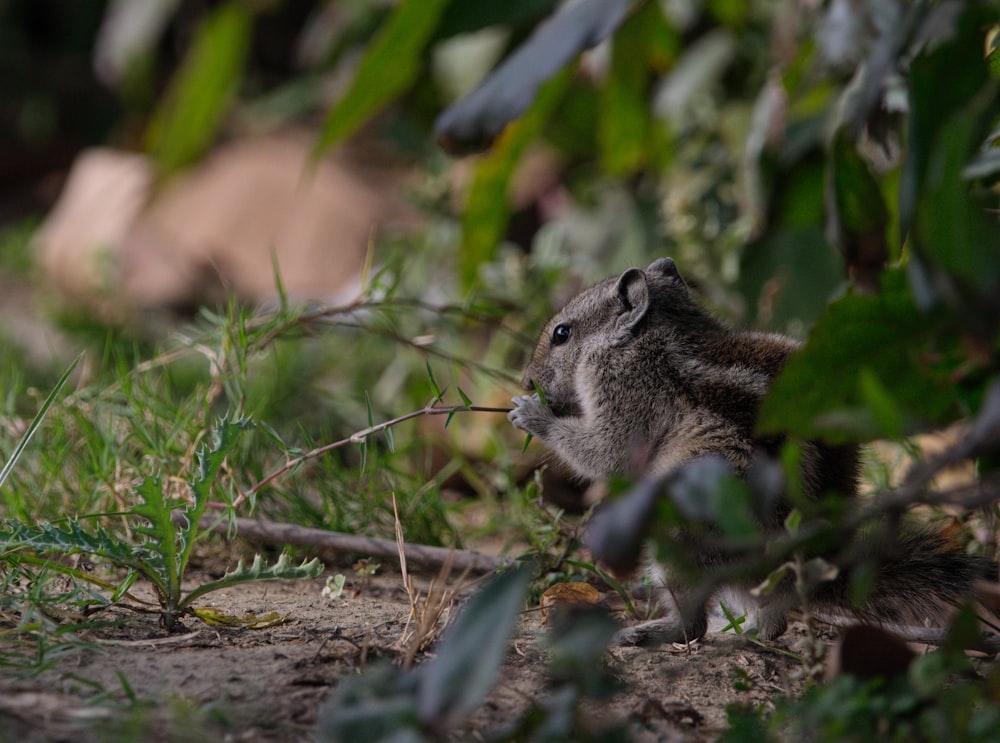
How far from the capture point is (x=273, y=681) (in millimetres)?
2080

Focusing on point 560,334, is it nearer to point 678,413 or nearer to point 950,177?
point 678,413

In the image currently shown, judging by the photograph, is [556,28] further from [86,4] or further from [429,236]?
[86,4]

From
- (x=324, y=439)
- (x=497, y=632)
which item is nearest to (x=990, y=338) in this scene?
(x=497, y=632)

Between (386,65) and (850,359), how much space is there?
2.28 metres

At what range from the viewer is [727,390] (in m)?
2.77

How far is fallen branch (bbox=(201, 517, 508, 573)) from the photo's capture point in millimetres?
2951

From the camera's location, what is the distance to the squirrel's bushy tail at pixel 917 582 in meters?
2.58

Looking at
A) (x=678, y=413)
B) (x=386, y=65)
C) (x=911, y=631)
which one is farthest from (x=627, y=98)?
(x=911, y=631)

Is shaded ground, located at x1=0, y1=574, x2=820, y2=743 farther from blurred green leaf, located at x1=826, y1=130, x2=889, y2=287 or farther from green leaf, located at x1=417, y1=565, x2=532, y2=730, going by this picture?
blurred green leaf, located at x1=826, y1=130, x2=889, y2=287

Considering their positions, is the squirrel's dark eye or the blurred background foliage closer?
the blurred background foliage

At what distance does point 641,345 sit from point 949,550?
0.95 meters

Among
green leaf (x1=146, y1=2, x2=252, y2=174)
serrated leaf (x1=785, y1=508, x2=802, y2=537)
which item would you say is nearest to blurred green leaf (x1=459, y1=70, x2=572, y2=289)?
green leaf (x1=146, y1=2, x2=252, y2=174)

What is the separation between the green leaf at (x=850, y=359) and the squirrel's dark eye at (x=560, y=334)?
1399mm

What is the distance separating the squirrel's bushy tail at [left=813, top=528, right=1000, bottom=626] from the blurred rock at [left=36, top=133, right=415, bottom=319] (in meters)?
4.35
